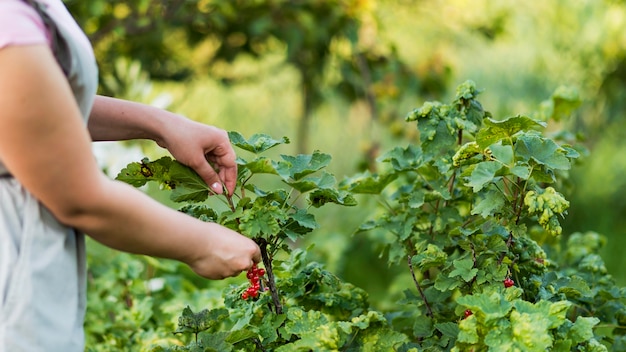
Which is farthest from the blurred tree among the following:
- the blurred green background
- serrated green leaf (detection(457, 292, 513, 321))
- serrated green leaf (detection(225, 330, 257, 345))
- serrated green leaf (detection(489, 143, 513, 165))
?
serrated green leaf (detection(457, 292, 513, 321))

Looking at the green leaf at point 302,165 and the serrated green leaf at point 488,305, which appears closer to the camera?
the serrated green leaf at point 488,305

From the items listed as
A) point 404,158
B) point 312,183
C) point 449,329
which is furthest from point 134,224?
point 404,158

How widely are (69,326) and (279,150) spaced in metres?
3.96

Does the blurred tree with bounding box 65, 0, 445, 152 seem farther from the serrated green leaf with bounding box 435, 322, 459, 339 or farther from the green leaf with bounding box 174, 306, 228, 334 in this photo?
the serrated green leaf with bounding box 435, 322, 459, 339

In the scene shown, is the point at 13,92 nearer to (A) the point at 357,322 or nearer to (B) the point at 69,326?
(B) the point at 69,326

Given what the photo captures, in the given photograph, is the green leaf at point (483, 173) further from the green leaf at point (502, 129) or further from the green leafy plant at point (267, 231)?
the green leafy plant at point (267, 231)

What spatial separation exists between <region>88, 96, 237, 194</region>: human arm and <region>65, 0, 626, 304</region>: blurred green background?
1.71 m

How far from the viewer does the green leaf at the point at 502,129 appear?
1568 mm

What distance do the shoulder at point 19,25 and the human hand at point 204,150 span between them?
18.2 inches

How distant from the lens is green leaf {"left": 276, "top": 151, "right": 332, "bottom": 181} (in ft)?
5.25

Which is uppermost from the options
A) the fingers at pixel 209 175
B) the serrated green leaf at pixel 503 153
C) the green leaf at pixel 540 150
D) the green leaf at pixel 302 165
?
the green leaf at pixel 540 150

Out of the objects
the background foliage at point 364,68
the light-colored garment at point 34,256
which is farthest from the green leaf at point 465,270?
the background foliage at point 364,68

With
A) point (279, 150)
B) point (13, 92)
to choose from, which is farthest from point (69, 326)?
point (279, 150)

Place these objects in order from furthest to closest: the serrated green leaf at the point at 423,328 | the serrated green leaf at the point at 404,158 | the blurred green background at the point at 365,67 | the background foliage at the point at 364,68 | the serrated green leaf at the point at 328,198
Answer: the blurred green background at the point at 365,67
the background foliage at the point at 364,68
the serrated green leaf at the point at 404,158
the serrated green leaf at the point at 423,328
the serrated green leaf at the point at 328,198
